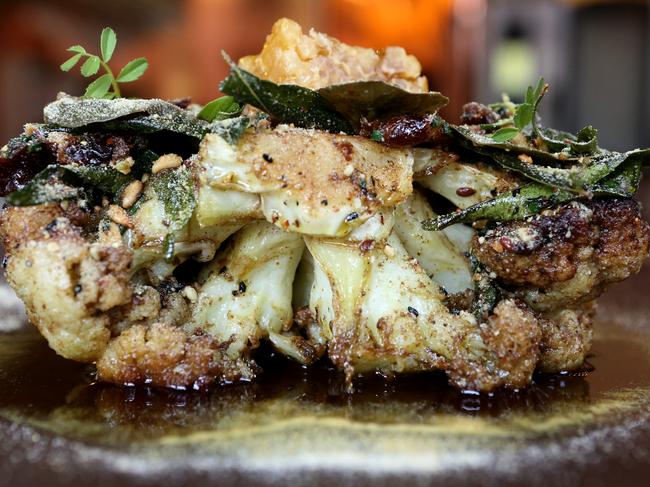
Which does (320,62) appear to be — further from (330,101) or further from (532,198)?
(532,198)

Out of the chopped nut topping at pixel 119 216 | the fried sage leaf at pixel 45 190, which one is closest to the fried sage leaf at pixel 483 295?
the chopped nut topping at pixel 119 216

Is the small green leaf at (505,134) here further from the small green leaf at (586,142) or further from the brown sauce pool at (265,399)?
the brown sauce pool at (265,399)

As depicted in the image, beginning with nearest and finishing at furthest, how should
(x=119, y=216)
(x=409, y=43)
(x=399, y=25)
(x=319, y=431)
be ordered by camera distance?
(x=319, y=431) → (x=119, y=216) → (x=399, y=25) → (x=409, y=43)

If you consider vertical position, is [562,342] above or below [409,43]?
below

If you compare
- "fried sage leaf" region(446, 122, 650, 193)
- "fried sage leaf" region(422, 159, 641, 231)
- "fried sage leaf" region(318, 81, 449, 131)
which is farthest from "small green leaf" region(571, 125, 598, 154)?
"fried sage leaf" region(318, 81, 449, 131)

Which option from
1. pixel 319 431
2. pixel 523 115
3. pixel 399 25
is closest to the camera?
pixel 319 431

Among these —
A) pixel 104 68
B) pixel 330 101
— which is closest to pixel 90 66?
pixel 104 68

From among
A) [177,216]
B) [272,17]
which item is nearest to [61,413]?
[177,216]

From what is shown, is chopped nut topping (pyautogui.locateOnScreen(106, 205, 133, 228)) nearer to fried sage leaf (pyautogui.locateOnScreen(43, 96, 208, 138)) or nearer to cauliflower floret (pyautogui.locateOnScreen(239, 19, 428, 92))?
fried sage leaf (pyautogui.locateOnScreen(43, 96, 208, 138))
